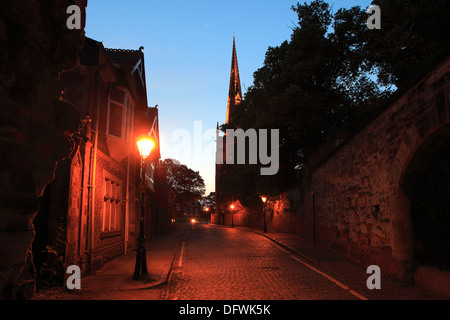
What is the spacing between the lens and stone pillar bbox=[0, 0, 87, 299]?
9.92ft

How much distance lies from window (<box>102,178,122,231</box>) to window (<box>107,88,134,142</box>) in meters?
1.87

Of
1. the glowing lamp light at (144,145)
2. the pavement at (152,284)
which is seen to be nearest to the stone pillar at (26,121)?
the pavement at (152,284)

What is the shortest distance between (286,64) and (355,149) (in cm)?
1262

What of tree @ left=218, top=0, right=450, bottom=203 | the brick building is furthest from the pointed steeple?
the brick building

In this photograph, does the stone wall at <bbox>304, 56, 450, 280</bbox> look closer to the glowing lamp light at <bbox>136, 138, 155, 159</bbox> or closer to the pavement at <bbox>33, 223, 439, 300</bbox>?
the pavement at <bbox>33, 223, 439, 300</bbox>

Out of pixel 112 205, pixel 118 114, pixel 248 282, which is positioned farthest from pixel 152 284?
pixel 118 114

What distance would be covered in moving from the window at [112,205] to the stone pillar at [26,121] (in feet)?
26.0

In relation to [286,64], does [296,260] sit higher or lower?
lower

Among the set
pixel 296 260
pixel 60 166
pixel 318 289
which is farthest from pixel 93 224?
pixel 296 260

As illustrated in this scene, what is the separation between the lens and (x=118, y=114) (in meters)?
12.6

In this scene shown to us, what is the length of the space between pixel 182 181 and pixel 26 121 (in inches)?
2848

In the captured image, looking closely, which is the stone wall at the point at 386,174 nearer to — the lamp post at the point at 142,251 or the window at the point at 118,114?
the lamp post at the point at 142,251

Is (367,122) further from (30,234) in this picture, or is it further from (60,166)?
(30,234)
